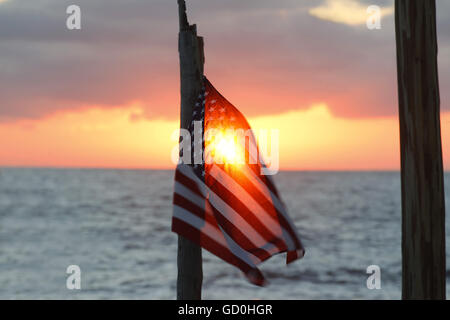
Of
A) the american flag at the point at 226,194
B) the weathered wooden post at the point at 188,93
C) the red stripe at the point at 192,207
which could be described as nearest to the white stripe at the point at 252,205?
the american flag at the point at 226,194

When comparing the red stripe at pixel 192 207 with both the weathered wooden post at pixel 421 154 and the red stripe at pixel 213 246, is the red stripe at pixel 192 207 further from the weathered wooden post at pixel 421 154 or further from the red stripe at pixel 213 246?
the weathered wooden post at pixel 421 154

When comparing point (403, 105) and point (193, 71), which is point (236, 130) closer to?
point (193, 71)

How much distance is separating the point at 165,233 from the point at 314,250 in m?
11.5

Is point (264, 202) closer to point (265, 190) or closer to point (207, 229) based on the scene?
point (265, 190)

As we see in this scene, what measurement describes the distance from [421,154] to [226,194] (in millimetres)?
1859

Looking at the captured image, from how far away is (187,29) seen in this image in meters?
5.96

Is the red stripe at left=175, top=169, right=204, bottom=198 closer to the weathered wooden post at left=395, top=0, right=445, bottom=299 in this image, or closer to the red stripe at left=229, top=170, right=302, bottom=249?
the red stripe at left=229, top=170, right=302, bottom=249

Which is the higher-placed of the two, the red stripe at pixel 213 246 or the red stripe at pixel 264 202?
the red stripe at pixel 264 202

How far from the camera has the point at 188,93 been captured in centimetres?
590

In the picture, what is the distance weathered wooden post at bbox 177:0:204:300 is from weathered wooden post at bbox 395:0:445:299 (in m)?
2.05

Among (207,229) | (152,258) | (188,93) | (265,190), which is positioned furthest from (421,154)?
(152,258)

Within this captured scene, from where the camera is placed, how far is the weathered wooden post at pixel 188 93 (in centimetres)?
589

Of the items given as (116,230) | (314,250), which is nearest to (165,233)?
(116,230)

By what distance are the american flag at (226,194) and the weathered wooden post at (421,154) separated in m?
1.14
